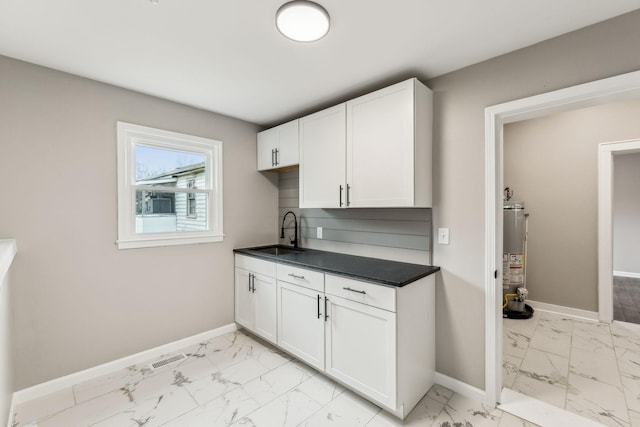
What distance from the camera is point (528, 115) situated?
194 cm

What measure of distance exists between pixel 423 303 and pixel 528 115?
59.7 inches

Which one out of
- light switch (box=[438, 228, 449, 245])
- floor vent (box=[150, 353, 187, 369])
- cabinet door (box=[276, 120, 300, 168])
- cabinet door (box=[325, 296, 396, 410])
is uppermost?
cabinet door (box=[276, 120, 300, 168])

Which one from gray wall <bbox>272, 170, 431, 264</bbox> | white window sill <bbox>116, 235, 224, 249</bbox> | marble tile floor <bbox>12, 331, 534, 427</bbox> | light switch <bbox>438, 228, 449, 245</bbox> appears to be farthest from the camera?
white window sill <bbox>116, 235, 224, 249</bbox>

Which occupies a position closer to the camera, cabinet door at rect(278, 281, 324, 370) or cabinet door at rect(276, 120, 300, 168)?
cabinet door at rect(278, 281, 324, 370)

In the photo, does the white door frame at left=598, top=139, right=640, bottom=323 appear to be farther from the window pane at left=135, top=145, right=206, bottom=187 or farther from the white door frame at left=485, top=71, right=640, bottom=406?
the window pane at left=135, top=145, right=206, bottom=187

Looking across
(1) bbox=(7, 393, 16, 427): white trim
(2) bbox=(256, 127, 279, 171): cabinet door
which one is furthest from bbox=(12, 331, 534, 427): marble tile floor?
(2) bbox=(256, 127, 279, 171): cabinet door

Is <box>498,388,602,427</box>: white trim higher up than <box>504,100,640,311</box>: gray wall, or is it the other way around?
<box>504,100,640,311</box>: gray wall

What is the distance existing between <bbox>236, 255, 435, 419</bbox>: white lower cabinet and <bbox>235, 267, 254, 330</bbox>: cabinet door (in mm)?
495

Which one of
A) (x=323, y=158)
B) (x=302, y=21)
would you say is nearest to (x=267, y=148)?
(x=323, y=158)

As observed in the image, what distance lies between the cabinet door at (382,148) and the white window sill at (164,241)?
64.3 inches

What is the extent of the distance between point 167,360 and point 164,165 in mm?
1880

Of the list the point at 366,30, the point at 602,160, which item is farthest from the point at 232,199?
the point at 602,160

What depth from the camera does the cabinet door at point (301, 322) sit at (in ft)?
7.46

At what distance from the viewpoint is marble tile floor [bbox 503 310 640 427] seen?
77.3 inches
